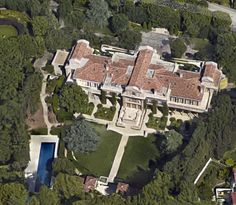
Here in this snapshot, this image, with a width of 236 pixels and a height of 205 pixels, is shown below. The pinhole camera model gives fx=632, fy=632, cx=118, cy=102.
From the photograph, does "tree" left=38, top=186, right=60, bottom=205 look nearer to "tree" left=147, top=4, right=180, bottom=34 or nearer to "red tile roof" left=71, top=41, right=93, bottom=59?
"red tile roof" left=71, top=41, right=93, bottom=59

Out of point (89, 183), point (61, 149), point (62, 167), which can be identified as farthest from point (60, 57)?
point (89, 183)

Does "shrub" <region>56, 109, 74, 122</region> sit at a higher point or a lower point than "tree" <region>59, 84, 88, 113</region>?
lower

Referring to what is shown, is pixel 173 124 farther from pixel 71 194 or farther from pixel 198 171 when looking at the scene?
pixel 71 194

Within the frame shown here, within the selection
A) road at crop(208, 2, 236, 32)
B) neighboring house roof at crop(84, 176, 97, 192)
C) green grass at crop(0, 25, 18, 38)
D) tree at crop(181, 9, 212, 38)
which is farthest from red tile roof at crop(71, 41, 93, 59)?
road at crop(208, 2, 236, 32)

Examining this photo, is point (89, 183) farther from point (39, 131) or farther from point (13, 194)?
point (39, 131)

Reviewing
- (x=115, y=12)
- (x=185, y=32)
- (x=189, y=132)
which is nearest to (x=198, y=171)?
(x=189, y=132)

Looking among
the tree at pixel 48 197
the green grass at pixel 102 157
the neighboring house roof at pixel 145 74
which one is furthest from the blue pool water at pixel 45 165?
the neighboring house roof at pixel 145 74
